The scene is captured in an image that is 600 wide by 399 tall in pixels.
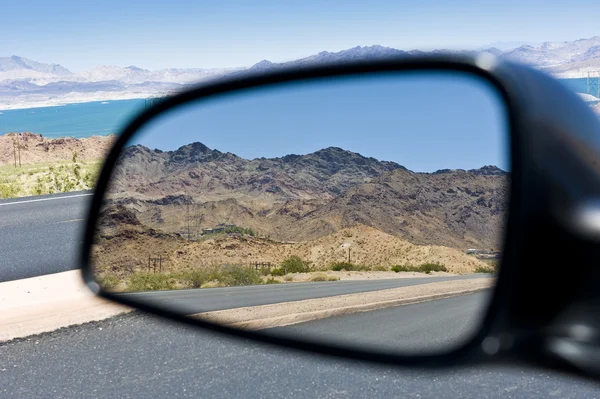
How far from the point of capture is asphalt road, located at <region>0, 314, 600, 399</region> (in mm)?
3700

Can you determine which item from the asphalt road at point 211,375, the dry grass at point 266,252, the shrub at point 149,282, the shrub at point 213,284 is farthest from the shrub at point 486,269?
the asphalt road at point 211,375

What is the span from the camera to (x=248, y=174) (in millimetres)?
2473

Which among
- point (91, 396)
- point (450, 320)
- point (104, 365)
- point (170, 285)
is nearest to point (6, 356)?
point (104, 365)

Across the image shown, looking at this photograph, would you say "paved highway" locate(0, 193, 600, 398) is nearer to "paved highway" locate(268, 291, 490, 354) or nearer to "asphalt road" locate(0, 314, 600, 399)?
"asphalt road" locate(0, 314, 600, 399)

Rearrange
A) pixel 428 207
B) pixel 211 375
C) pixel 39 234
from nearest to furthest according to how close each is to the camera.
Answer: pixel 428 207, pixel 211 375, pixel 39 234

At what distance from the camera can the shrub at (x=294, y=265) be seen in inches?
89.6

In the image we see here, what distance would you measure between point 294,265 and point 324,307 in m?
0.32

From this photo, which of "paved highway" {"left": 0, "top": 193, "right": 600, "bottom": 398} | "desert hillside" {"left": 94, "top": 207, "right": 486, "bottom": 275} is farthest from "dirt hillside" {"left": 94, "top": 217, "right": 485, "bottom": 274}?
"paved highway" {"left": 0, "top": 193, "right": 600, "bottom": 398}

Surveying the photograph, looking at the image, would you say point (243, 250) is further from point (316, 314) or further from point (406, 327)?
point (406, 327)

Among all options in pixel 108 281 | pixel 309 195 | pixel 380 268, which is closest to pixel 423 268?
pixel 380 268

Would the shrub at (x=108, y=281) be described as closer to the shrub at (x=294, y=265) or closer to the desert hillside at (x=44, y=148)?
the shrub at (x=294, y=265)

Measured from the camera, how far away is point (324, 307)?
102 inches

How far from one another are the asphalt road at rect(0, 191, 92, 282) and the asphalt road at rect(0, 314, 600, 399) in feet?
5.44

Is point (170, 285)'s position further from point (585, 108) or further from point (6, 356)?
point (6, 356)
